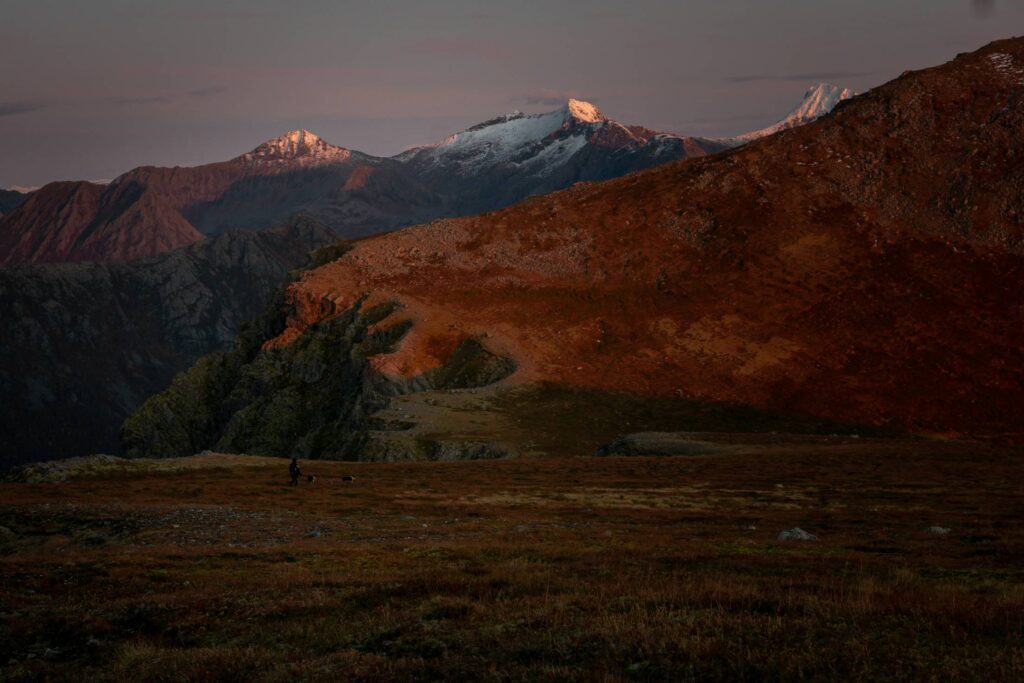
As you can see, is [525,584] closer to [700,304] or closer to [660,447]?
[660,447]

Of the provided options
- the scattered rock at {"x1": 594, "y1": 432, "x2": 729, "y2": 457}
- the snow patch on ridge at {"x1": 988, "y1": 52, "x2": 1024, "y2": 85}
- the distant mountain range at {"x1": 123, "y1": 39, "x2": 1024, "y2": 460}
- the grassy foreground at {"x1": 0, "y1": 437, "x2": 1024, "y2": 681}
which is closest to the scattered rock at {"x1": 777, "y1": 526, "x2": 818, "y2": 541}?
the grassy foreground at {"x1": 0, "y1": 437, "x2": 1024, "y2": 681}

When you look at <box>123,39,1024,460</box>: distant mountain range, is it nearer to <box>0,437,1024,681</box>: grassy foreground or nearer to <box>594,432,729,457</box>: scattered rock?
<box>594,432,729,457</box>: scattered rock

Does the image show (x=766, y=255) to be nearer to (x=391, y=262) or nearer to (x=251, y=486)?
(x=391, y=262)

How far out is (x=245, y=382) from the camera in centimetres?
15238

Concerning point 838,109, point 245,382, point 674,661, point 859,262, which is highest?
point 838,109

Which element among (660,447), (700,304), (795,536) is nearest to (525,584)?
(795,536)

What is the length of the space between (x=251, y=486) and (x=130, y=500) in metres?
8.77

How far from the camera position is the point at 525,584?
824 inches

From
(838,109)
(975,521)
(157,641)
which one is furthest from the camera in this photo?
(838,109)

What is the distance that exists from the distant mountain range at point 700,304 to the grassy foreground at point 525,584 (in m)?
42.9

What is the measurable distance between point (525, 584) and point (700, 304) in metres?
111

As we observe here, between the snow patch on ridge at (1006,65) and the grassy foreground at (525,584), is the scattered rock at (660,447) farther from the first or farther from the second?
the snow patch on ridge at (1006,65)

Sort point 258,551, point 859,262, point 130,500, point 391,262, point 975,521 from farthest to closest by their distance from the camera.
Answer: point 391,262 < point 859,262 < point 130,500 < point 975,521 < point 258,551

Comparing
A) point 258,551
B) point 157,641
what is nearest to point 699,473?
point 258,551
